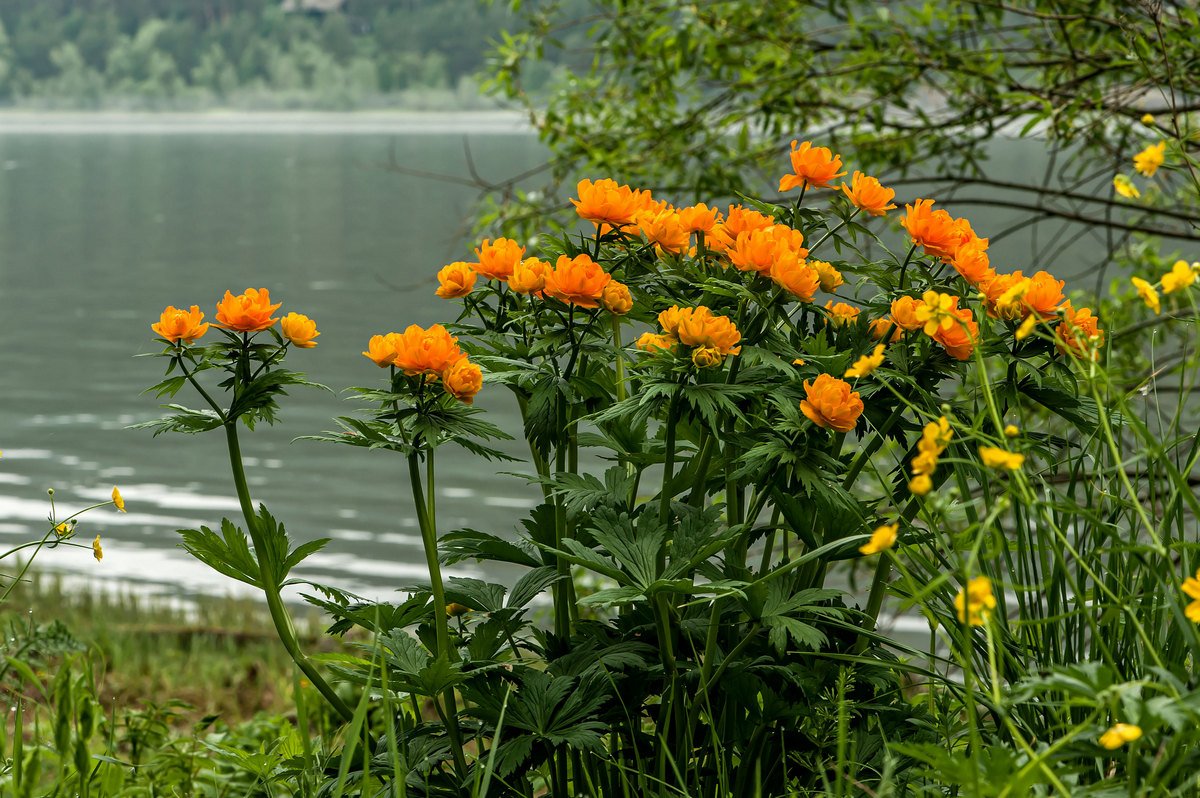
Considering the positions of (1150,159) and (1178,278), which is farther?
(1150,159)

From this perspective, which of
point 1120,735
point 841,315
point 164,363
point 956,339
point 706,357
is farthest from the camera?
point 164,363

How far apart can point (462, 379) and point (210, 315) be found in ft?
58.6

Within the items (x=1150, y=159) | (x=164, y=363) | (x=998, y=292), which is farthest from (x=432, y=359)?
(x=164, y=363)

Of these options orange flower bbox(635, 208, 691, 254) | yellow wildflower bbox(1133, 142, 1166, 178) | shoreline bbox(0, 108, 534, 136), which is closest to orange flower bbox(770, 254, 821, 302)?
orange flower bbox(635, 208, 691, 254)

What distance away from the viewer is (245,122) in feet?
360

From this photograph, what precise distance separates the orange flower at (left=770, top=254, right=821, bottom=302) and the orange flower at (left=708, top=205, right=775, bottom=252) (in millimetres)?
126

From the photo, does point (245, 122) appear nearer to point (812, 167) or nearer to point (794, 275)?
point (812, 167)

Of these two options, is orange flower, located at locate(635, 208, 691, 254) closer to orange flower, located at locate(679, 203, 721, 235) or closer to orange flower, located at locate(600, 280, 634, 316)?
orange flower, located at locate(679, 203, 721, 235)

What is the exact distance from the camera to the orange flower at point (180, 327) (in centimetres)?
167

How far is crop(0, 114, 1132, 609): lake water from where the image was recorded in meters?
9.59

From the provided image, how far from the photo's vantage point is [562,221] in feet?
16.0

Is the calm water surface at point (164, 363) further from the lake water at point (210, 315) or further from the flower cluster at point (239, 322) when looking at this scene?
the flower cluster at point (239, 322)

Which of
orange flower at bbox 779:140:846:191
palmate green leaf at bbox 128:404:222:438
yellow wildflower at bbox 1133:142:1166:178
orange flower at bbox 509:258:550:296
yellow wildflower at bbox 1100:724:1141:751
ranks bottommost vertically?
yellow wildflower at bbox 1100:724:1141:751

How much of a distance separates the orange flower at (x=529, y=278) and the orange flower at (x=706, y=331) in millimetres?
237
